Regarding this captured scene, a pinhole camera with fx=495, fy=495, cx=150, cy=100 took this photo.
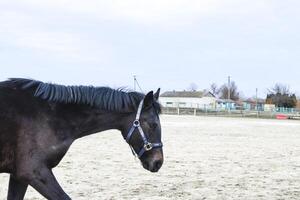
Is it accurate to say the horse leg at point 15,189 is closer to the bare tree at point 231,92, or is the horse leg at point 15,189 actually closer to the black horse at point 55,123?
the black horse at point 55,123

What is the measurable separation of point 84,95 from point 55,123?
1.51 feet

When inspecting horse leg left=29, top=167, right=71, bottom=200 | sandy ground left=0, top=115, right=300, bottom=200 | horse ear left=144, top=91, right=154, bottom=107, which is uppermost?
horse ear left=144, top=91, right=154, bottom=107

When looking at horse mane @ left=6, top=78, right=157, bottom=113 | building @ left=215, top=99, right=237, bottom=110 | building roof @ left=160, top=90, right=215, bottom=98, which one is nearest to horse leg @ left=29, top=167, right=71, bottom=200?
horse mane @ left=6, top=78, right=157, bottom=113

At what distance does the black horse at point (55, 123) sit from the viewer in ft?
15.9

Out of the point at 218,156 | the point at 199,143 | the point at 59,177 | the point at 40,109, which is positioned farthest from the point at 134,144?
the point at 199,143

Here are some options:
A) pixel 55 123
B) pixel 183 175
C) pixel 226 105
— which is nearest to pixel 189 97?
pixel 226 105

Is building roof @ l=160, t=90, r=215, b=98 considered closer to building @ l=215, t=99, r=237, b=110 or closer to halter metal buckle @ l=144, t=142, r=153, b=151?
building @ l=215, t=99, r=237, b=110

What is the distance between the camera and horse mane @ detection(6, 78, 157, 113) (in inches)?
207

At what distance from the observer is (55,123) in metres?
5.14

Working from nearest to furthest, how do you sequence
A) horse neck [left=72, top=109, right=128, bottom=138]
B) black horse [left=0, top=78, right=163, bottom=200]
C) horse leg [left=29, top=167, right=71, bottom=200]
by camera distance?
horse leg [left=29, top=167, right=71, bottom=200], black horse [left=0, top=78, right=163, bottom=200], horse neck [left=72, top=109, right=128, bottom=138]

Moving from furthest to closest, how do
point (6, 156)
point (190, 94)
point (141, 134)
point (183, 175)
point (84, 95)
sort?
point (190, 94) → point (183, 175) → point (84, 95) → point (141, 134) → point (6, 156)

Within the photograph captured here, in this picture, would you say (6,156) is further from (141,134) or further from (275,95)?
(275,95)

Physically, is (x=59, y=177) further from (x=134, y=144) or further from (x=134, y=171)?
(x=134, y=144)

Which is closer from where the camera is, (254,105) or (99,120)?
(99,120)
